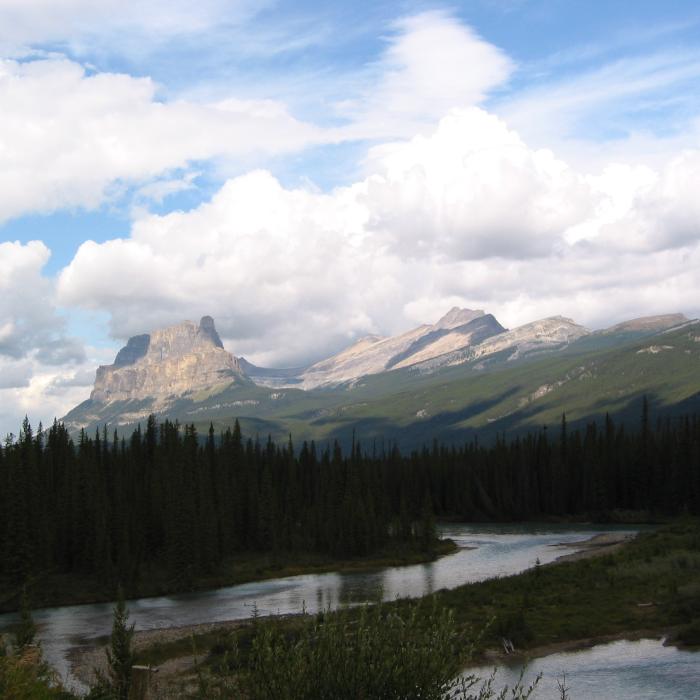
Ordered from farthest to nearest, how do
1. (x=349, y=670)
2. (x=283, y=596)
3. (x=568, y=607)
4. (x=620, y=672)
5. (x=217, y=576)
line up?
(x=217, y=576) → (x=283, y=596) → (x=568, y=607) → (x=620, y=672) → (x=349, y=670)

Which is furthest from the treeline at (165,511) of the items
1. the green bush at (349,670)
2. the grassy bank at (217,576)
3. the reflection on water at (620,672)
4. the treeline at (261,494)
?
the green bush at (349,670)

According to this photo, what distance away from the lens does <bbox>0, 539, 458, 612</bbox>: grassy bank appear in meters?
83.6

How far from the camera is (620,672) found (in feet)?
128

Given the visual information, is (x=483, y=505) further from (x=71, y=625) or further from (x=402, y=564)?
(x=71, y=625)

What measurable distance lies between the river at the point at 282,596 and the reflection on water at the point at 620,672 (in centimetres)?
1716

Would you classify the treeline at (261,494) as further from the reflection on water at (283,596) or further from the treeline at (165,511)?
the reflection on water at (283,596)

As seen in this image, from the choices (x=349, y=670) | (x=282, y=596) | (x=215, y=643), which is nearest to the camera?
(x=349, y=670)

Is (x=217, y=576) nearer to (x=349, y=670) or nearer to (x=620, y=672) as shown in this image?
(x=620, y=672)

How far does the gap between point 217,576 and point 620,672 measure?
211ft

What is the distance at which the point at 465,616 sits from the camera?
52344mm

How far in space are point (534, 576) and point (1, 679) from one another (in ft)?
180

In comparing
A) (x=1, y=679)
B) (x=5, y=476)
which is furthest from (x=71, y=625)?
(x=1, y=679)

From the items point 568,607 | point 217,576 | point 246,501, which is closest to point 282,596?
point 217,576

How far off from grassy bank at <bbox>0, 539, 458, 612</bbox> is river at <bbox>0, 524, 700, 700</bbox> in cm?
254
